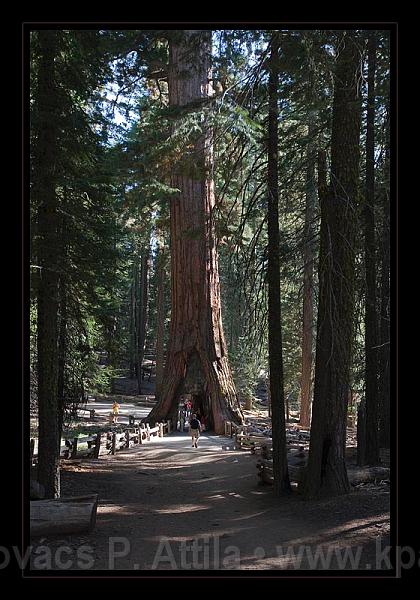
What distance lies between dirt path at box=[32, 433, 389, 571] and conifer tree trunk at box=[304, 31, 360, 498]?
2.06 ft

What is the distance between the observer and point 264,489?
1210cm

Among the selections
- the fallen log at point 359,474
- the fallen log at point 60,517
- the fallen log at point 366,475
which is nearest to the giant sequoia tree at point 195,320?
the fallen log at point 359,474

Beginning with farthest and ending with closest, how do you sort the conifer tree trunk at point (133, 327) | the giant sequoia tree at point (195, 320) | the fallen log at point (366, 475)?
1. the conifer tree trunk at point (133, 327)
2. the giant sequoia tree at point (195, 320)
3. the fallen log at point (366, 475)

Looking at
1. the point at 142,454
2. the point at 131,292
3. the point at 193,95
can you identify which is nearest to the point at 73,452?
the point at 142,454

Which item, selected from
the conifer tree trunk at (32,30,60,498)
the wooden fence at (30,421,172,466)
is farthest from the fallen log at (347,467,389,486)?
the wooden fence at (30,421,172,466)

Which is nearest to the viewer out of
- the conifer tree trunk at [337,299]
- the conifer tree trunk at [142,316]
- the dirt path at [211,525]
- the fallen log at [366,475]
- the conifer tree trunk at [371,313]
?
the dirt path at [211,525]

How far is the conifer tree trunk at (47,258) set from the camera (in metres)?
9.32

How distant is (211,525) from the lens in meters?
9.12

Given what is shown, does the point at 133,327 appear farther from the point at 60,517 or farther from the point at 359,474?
the point at 60,517

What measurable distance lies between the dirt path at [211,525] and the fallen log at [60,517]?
140 mm

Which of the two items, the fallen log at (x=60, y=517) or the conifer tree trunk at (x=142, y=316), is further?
the conifer tree trunk at (x=142, y=316)

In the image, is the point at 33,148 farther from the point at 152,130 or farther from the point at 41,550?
the point at 41,550

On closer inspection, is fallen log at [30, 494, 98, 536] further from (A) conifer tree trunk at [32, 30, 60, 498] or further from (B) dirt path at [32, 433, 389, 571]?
(A) conifer tree trunk at [32, 30, 60, 498]

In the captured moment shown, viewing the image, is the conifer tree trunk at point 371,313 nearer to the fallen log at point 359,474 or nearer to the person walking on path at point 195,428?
the fallen log at point 359,474
